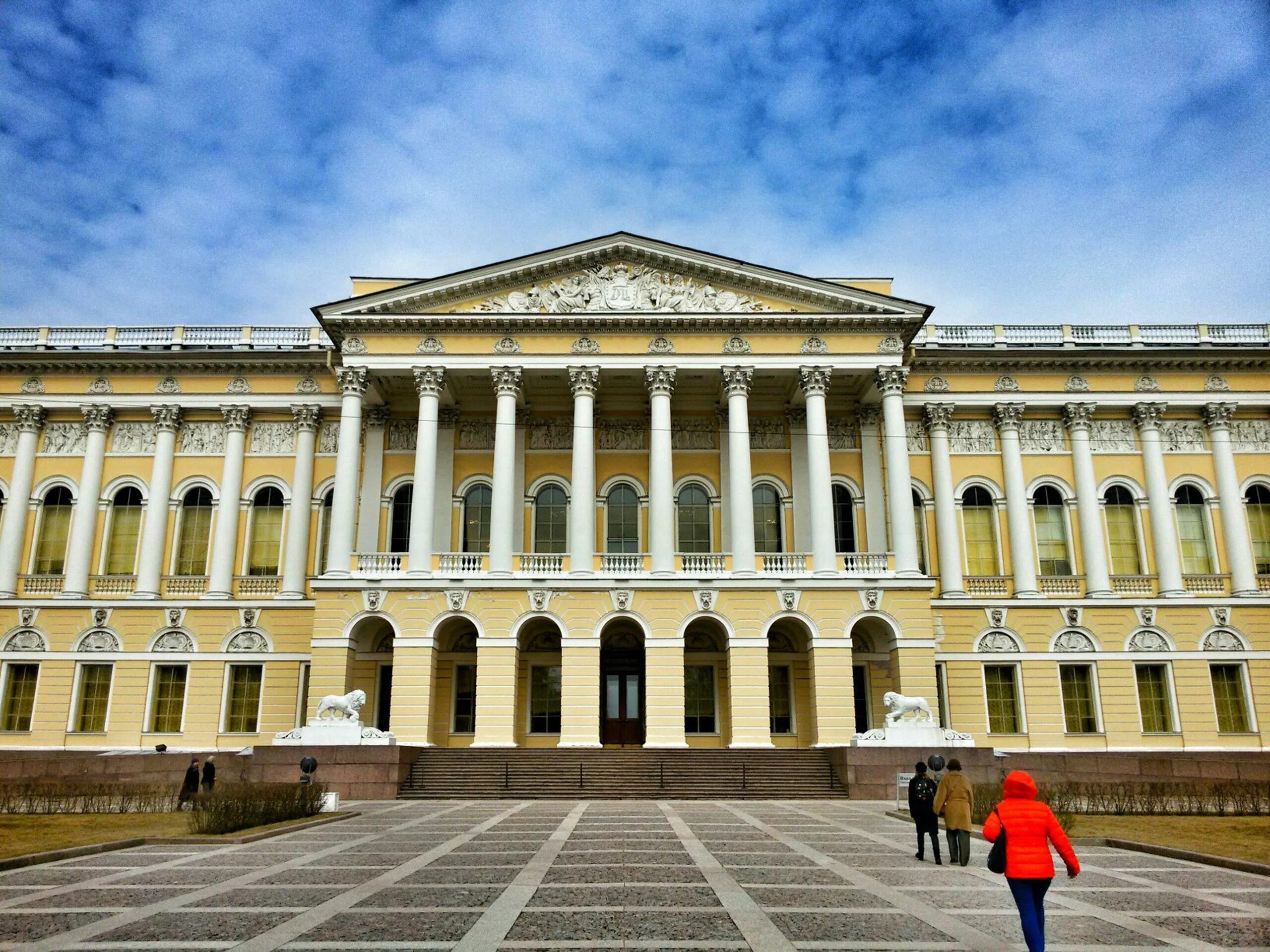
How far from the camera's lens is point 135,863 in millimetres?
14258

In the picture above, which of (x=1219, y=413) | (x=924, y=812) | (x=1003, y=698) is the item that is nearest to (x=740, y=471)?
(x=1003, y=698)

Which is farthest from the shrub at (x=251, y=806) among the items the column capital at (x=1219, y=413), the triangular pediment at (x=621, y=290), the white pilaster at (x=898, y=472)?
the column capital at (x=1219, y=413)

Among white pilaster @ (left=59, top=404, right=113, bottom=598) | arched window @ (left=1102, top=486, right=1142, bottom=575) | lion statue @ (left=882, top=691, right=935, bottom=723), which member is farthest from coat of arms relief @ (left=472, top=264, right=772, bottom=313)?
white pilaster @ (left=59, top=404, right=113, bottom=598)

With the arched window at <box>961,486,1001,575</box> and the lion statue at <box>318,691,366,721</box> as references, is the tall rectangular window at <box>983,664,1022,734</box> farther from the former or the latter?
the lion statue at <box>318,691,366,721</box>

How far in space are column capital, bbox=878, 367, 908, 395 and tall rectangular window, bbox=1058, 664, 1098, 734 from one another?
11.9m

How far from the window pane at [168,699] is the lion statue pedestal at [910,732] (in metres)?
23.8

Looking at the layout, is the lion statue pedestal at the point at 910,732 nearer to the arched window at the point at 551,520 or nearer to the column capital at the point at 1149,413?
the arched window at the point at 551,520

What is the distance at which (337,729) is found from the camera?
29906mm

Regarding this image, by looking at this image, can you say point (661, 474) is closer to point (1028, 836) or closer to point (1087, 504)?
point (1087, 504)

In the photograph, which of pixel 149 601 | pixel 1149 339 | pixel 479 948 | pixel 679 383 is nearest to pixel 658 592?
pixel 679 383

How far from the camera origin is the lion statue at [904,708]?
30.2m

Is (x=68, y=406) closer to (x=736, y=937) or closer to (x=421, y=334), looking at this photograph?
(x=421, y=334)

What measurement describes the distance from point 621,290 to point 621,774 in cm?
1653

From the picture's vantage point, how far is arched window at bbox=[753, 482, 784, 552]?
3781 cm
